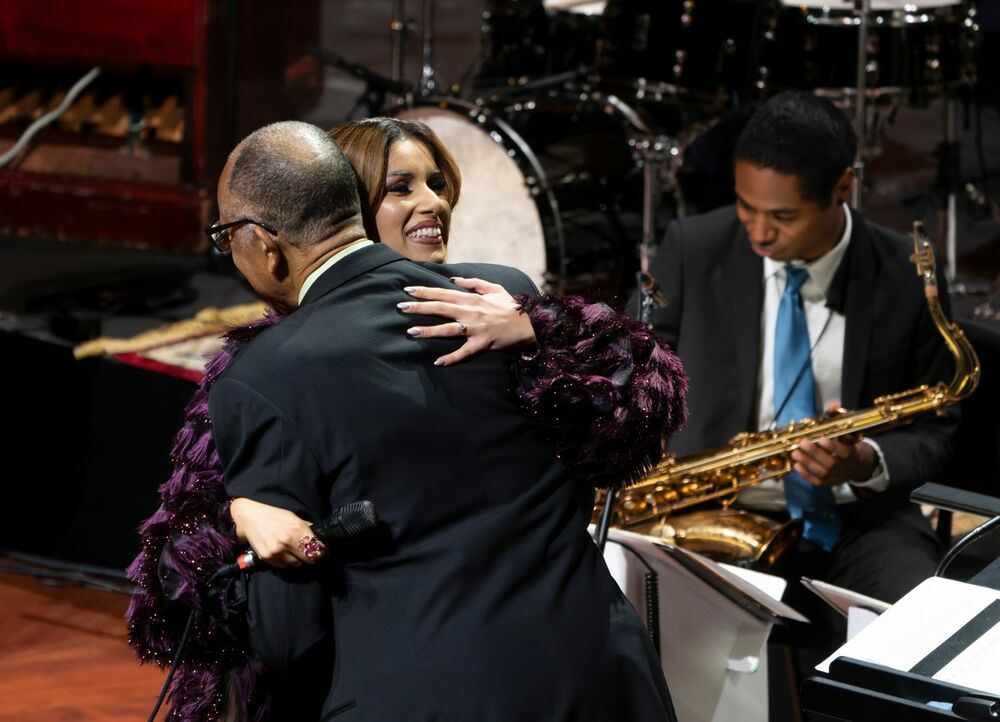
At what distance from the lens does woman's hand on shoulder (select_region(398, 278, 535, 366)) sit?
218cm

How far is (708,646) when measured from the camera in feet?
10.2

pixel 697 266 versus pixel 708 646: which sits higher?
pixel 697 266

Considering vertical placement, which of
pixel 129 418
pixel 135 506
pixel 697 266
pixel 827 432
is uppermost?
pixel 697 266

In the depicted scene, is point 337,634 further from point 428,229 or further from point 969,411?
point 969,411

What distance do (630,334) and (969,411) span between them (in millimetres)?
1813

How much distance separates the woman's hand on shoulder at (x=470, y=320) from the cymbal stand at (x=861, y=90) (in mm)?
3123

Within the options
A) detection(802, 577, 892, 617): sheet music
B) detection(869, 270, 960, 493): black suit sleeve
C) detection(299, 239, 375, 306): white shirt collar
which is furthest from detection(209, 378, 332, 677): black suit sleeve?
detection(869, 270, 960, 493): black suit sleeve

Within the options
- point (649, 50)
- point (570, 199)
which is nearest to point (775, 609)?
point (570, 199)

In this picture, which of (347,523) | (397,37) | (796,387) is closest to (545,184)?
(796,387)

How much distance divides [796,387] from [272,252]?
6.20 ft

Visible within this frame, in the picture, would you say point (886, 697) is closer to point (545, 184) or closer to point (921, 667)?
point (921, 667)

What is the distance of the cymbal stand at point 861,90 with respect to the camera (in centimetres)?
516

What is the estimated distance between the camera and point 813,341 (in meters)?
3.70

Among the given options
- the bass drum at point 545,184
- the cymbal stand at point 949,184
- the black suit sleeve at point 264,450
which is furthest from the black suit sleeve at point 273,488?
the cymbal stand at point 949,184
